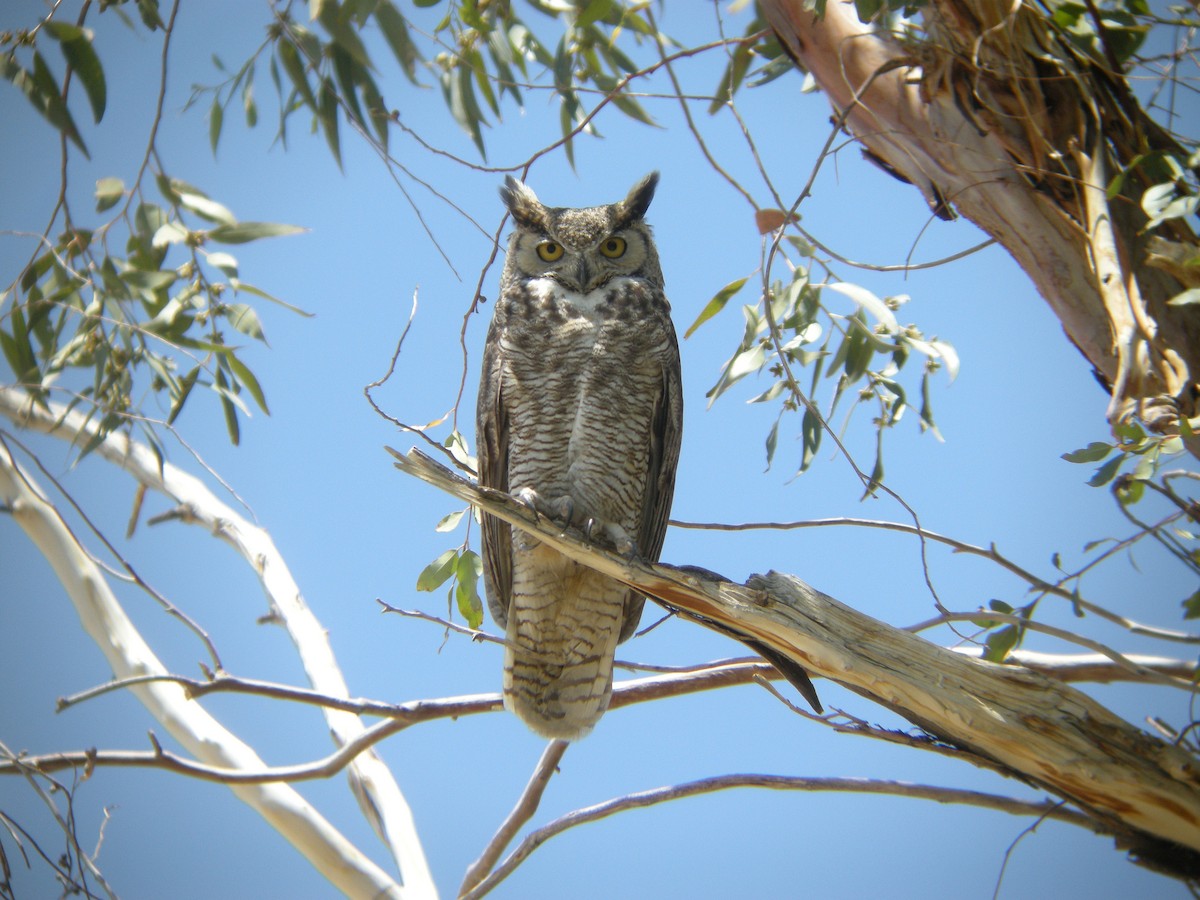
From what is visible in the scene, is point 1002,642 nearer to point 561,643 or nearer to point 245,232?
point 561,643

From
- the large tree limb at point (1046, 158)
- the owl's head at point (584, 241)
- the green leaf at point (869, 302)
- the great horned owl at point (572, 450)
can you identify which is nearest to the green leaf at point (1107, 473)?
the large tree limb at point (1046, 158)

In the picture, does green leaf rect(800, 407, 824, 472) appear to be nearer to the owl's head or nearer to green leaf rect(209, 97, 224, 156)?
the owl's head

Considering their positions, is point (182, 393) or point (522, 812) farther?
point (522, 812)

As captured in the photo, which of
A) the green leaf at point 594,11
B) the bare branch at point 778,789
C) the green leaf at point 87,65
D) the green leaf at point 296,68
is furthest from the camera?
the green leaf at point 296,68

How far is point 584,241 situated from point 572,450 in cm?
64

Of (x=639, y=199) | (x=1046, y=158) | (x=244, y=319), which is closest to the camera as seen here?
(x=1046, y=158)

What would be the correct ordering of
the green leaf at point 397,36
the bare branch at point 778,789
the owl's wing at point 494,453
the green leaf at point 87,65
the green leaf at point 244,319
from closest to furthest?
1. the green leaf at point 87,65
2. the bare branch at point 778,789
3. the green leaf at point 397,36
4. the green leaf at point 244,319
5. the owl's wing at point 494,453

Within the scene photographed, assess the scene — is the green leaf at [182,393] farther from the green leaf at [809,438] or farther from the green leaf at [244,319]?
the green leaf at [809,438]

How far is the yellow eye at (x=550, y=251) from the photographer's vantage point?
2.59 meters

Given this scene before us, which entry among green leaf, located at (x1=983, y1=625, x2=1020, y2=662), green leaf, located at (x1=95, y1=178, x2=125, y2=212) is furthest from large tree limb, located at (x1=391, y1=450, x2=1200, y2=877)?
green leaf, located at (x1=95, y1=178, x2=125, y2=212)

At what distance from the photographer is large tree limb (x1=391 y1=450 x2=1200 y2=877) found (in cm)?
145

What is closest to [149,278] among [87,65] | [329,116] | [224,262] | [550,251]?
[224,262]

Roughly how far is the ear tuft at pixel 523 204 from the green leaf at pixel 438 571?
0.97 meters

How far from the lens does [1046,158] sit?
5.97 ft
